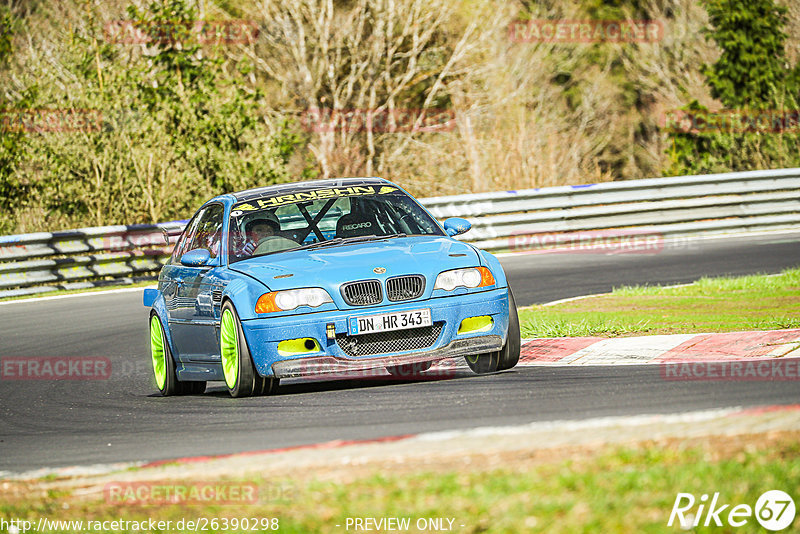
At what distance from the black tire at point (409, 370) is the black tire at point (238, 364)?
116 centimetres

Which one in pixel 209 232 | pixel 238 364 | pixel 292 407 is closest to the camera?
pixel 292 407

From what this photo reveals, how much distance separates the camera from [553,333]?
998cm

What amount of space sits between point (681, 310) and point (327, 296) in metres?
4.77

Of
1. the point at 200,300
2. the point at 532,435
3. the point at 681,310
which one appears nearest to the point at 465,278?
the point at 200,300

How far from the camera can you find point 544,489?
163 inches

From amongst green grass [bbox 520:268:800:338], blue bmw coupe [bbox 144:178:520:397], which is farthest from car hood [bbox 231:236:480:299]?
green grass [bbox 520:268:800:338]

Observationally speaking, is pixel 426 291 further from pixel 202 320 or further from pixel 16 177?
pixel 16 177

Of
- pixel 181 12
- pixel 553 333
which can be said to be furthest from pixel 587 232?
pixel 553 333

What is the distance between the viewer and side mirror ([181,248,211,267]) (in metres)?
8.69

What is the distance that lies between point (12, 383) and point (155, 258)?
8.36m

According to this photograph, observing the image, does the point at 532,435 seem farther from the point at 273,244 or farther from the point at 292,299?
the point at 273,244

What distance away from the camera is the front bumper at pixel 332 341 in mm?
7633

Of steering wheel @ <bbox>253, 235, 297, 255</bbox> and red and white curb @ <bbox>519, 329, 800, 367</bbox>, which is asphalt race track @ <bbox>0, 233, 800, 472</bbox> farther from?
steering wheel @ <bbox>253, 235, 297, 255</bbox>

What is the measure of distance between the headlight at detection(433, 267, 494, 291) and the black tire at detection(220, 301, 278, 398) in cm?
130
